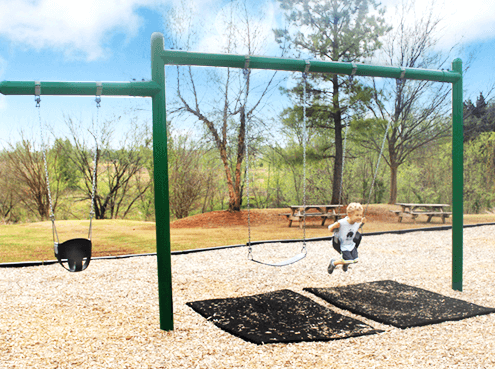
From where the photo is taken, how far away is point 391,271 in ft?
16.7

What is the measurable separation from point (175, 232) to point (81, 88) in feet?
23.2

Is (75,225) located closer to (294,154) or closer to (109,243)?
(109,243)

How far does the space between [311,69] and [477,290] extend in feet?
→ 9.38

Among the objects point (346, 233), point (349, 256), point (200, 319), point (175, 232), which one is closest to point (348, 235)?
point (346, 233)

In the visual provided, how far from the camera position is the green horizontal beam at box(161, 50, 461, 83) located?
3125mm

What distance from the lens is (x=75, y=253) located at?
120 inches

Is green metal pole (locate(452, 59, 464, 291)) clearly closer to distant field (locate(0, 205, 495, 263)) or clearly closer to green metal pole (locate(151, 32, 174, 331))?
green metal pole (locate(151, 32, 174, 331))

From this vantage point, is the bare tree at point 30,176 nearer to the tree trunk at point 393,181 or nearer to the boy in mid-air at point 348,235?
the boy in mid-air at point 348,235

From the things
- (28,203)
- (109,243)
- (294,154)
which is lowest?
(109,243)

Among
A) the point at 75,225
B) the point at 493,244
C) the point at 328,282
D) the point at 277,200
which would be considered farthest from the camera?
the point at 277,200

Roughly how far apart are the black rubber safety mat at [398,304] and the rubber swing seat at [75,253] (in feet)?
7.11

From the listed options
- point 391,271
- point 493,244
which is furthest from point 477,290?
point 493,244

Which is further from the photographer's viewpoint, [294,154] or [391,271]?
[294,154]

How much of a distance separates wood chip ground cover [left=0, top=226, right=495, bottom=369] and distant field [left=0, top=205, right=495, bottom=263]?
175 cm
